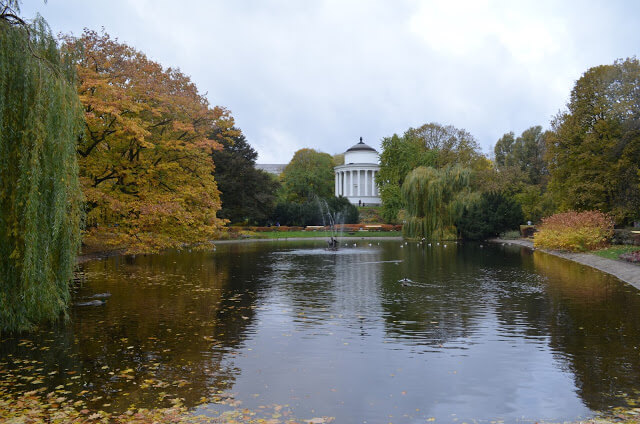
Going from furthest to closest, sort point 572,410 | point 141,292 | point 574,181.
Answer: point 574,181 → point 141,292 → point 572,410

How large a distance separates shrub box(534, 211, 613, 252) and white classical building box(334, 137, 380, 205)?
206 ft

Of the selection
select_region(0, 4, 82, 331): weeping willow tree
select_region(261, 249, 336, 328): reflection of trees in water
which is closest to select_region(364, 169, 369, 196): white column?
select_region(261, 249, 336, 328): reflection of trees in water

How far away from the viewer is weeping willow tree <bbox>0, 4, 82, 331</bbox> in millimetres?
10070

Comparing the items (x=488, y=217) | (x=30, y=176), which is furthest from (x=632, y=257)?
(x=488, y=217)

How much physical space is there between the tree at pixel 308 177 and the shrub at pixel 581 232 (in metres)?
50.6

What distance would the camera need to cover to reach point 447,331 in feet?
37.6

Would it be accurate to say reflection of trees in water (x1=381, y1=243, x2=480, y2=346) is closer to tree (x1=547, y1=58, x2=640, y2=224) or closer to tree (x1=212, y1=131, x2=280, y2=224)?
tree (x1=547, y1=58, x2=640, y2=224)

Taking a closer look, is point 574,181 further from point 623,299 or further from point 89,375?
point 89,375

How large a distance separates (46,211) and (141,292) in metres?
7.19

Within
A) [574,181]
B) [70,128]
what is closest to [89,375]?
[70,128]

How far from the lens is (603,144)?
3666 centimetres

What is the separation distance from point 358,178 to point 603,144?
6183cm

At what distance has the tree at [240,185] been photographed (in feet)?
184

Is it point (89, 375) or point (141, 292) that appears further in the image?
point (141, 292)
